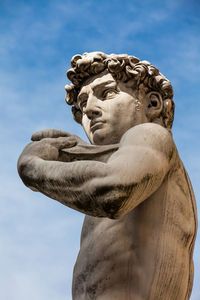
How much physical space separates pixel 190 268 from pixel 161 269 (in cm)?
43

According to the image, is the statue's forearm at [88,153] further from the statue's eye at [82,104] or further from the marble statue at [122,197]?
the statue's eye at [82,104]

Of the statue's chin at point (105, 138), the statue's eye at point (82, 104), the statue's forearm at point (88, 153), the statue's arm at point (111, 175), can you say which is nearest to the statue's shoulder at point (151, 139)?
the statue's arm at point (111, 175)

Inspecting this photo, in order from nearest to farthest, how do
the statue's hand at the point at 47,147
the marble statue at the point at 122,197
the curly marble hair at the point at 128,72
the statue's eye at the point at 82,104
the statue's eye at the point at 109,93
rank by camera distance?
the marble statue at the point at 122,197 → the statue's hand at the point at 47,147 → the statue's eye at the point at 109,93 → the curly marble hair at the point at 128,72 → the statue's eye at the point at 82,104

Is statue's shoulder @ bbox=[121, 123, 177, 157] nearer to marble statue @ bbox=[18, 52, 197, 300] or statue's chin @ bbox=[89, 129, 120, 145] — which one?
marble statue @ bbox=[18, 52, 197, 300]

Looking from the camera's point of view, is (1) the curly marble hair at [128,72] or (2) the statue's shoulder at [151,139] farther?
(1) the curly marble hair at [128,72]

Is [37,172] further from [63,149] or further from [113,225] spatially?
[113,225]

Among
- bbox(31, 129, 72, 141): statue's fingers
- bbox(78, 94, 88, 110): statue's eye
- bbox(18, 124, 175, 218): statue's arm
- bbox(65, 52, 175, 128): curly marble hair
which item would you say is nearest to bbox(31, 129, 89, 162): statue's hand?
bbox(31, 129, 72, 141): statue's fingers

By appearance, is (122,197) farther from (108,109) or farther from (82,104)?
(82,104)

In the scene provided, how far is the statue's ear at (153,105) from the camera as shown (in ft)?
19.3

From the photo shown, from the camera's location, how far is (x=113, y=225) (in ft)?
16.8

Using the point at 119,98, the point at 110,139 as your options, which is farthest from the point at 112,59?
the point at 110,139

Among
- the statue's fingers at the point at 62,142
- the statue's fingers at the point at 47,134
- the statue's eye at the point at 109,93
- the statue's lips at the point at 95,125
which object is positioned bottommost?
the statue's fingers at the point at 62,142

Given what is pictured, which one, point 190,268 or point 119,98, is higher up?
point 119,98

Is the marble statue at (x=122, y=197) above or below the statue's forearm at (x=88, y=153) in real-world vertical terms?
below
